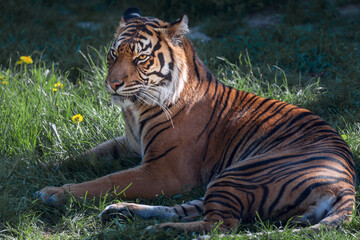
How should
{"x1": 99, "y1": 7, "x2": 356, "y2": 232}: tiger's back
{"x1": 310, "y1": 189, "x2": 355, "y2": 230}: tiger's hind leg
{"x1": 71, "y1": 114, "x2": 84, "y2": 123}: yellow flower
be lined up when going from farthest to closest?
{"x1": 71, "y1": 114, "x2": 84, "y2": 123}: yellow flower, {"x1": 99, "y1": 7, "x2": 356, "y2": 232}: tiger's back, {"x1": 310, "y1": 189, "x2": 355, "y2": 230}: tiger's hind leg

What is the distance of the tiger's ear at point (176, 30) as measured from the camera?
143 inches

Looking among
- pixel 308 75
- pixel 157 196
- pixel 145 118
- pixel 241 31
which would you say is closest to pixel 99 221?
pixel 157 196

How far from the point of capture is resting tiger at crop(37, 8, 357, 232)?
313 cm

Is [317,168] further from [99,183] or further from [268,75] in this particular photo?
[268,75]

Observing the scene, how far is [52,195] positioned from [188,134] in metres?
1.02

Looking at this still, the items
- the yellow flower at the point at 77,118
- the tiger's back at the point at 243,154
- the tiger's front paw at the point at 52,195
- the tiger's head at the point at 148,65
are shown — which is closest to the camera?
the tiger's back at the point at 243,154

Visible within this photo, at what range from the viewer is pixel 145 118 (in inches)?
146

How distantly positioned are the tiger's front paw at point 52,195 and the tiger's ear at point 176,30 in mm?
1314

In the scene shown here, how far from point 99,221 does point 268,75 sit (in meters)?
3.02

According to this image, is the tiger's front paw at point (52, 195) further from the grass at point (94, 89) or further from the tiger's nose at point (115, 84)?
the tiger's nose at point (115, 84)

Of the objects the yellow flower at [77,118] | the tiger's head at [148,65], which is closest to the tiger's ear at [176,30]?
the tiger's head at [148,65]

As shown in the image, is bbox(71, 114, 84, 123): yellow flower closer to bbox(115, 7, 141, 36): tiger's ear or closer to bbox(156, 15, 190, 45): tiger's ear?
bbox(115, 7, 141, 36): tiger's ear

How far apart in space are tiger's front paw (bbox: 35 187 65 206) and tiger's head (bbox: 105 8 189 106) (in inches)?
29.1

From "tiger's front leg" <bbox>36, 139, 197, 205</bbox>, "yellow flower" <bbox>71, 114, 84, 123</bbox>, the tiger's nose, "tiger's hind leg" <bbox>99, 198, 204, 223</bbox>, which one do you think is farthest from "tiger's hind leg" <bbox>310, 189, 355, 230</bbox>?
"yellow flower" <bbox>71, 114, 84, 123</bbox>
